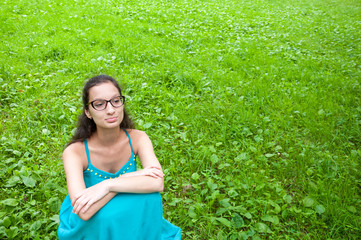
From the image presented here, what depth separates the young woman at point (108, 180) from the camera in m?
1.90

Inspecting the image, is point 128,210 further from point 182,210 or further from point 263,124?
point 263,124

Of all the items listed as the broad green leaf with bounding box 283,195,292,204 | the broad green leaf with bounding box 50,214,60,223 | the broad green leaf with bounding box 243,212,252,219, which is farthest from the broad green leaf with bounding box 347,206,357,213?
the broad green leaf with bounding box 50,214,60,223

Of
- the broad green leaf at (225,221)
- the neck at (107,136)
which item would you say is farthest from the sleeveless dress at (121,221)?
the broad green leaf at (225,221)

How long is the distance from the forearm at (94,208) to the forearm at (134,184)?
61mm

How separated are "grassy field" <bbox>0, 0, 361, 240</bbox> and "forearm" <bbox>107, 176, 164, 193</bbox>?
2.89 feet

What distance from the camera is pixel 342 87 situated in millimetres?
5184

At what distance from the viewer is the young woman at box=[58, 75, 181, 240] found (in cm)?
190

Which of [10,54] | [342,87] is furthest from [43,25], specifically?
[342,87]

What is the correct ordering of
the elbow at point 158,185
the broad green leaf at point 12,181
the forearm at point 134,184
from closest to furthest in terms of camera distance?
the forearm at point 134,184 → the elbow at point 158,185 → the broad green leaf at point 12,181

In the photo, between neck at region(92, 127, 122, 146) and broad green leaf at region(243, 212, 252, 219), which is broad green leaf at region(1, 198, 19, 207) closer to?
neck at region(92, 127, 122, 146)

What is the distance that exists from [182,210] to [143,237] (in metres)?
0.83

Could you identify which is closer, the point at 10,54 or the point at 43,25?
the point at 10,54

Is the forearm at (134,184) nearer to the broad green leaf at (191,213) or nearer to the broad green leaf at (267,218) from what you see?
the broad green leaf at (191,213)

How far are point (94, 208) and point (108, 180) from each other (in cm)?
22
